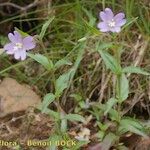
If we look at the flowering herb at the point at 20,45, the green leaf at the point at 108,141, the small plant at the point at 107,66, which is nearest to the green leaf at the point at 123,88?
the small plant at the point at 107,66

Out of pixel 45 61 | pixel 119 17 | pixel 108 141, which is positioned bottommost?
pixel 108 141

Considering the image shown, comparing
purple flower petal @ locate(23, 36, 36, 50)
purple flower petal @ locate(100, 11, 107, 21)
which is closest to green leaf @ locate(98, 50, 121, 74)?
purple flower petal @ locate(100, 11, 107, 21)

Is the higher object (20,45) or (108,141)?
(20,45)

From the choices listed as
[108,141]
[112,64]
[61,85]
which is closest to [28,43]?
[61,85]

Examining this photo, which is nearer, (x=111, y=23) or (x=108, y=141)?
(x=111, y=23)

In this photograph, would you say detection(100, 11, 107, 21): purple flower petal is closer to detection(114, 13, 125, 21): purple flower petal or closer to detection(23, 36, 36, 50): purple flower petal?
detection(114, 13, 125, 21): purple flower petal

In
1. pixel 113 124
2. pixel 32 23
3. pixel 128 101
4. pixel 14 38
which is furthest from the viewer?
pixel 32 23

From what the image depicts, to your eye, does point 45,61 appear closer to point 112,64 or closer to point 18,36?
point 18,36

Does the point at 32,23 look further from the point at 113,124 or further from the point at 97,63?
the point at 113,124

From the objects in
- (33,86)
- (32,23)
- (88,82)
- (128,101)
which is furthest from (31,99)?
(32,23)
